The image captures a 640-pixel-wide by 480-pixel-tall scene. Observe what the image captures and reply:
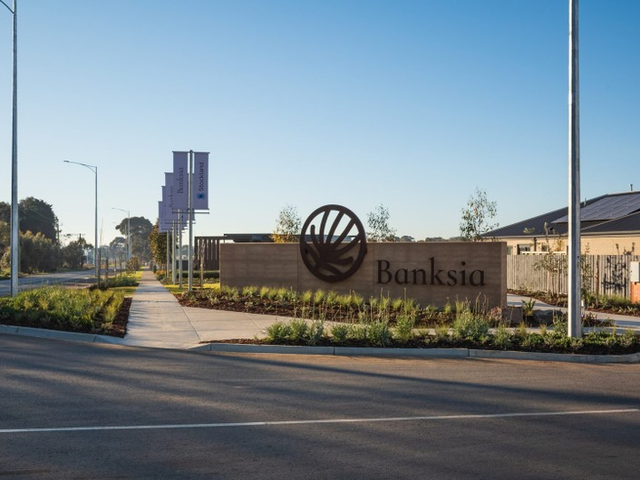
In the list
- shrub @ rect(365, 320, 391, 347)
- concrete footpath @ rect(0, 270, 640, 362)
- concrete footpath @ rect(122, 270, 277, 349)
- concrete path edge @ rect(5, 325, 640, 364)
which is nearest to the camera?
concrete path edge @ rect(5, 325, 640, 364)

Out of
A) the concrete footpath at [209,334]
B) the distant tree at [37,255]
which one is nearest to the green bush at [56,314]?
the concrete footpath at [209,334]

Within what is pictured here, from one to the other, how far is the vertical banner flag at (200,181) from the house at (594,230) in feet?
48.2

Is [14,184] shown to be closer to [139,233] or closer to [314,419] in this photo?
[314,419]

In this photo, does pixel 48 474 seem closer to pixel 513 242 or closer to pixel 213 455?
pixel 213 455

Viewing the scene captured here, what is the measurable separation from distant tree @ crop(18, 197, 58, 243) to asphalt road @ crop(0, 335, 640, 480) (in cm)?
11374

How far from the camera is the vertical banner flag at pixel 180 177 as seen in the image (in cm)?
3120

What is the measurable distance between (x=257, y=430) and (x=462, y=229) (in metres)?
23.4

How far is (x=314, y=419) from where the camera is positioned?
26.0 ft

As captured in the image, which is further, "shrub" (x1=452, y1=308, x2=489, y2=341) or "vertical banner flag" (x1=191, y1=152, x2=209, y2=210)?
"vertical banner flag" (x1=191, y1=152, x2=209, y2=210)

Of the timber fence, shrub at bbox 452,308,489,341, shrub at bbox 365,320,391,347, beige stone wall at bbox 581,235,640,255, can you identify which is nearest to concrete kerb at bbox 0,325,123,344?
shrub at bbox 365,320,391,347

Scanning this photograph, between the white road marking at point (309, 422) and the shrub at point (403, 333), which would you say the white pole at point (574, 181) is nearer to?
the shrub at point (403, 333)

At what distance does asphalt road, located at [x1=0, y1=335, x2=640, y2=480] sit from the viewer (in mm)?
6180

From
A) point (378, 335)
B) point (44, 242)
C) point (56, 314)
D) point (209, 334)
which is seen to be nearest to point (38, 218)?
point (44, 242)

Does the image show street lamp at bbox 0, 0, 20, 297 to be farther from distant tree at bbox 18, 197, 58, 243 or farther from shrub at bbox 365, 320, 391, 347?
distant tree at bbox 18, 197, 58, 243
